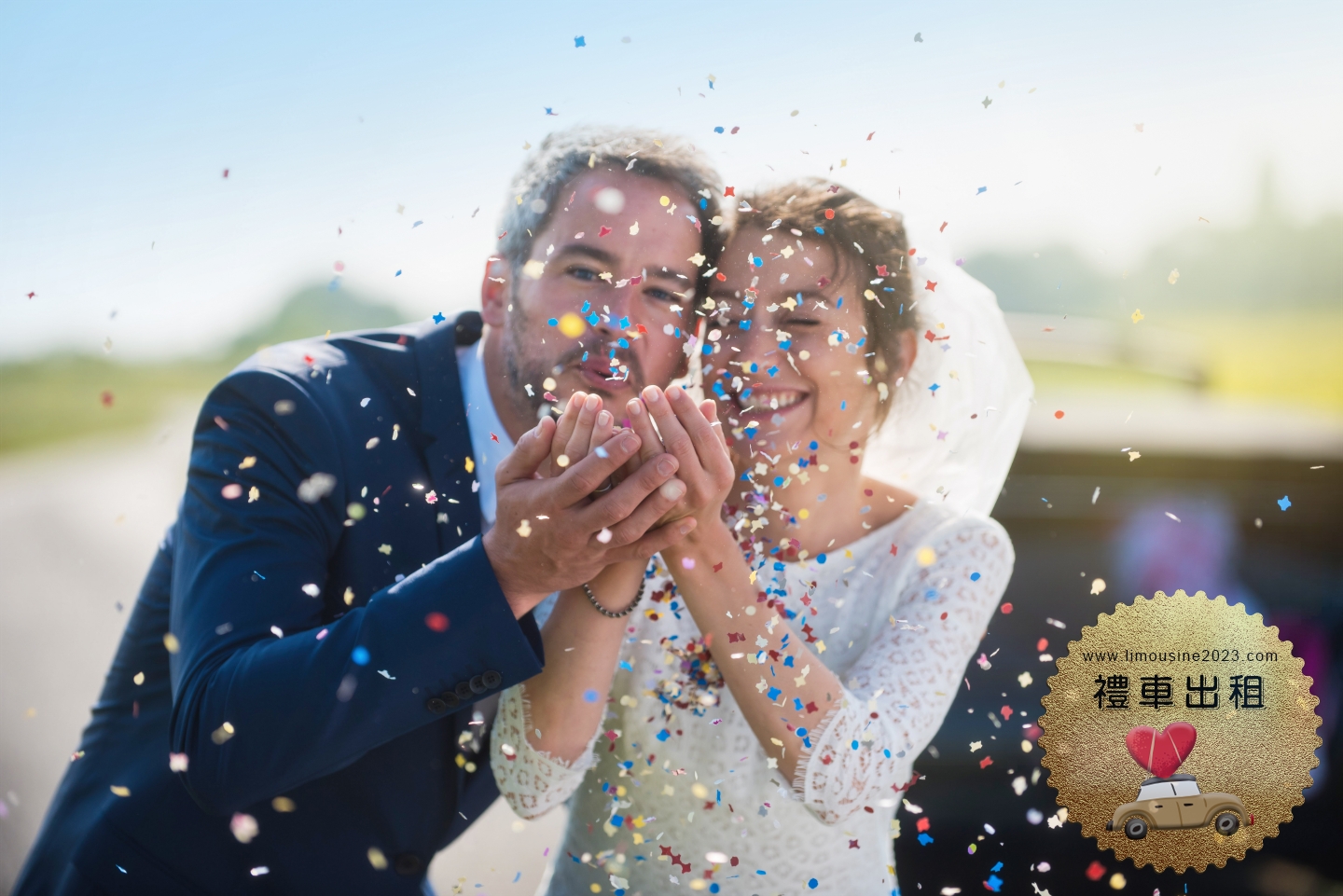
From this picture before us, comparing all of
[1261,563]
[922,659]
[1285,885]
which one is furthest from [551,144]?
[1285,885]

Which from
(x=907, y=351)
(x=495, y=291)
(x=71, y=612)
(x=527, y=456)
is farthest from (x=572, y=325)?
(x=71, y=612)

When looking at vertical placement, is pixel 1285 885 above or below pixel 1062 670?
below

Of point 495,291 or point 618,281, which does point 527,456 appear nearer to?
point 618,281

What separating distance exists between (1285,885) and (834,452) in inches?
105

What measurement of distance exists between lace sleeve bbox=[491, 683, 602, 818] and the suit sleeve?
17 cm

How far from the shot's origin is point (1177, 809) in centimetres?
163

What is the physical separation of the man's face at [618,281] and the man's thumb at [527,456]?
11.9 inches

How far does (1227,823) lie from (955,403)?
991 mm

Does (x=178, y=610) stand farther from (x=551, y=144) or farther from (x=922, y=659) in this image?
(x=922, y=659)

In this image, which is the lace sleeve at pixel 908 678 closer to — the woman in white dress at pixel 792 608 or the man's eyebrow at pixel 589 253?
the woman in white dress at pixel 792 608

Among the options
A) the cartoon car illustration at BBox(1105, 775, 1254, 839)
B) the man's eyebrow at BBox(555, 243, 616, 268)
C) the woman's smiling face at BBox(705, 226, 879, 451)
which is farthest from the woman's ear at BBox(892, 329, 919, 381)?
the cartoon car illustration at BBox(1105, 775, 1254, 839)

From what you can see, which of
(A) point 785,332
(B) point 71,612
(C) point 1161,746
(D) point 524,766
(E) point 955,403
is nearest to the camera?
(D) point 524,766

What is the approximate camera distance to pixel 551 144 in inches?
49.9

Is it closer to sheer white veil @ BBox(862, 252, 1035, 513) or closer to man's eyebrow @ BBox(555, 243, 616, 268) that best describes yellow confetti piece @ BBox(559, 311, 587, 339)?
man's eyebrow @ BBox(555, 243, 616, 268)
